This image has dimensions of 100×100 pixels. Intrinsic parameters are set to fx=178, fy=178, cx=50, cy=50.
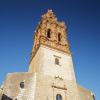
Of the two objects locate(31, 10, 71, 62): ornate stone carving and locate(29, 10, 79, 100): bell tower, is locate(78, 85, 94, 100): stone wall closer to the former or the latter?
locate(29, 10, 79, 100): bell tower

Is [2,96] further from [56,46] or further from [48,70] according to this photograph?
[56,46]

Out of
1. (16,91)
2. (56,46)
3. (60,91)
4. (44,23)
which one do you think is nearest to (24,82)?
(16,91)

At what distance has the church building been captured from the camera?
18531mm

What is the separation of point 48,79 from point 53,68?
1862 mm

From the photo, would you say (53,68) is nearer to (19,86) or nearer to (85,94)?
(19,86)

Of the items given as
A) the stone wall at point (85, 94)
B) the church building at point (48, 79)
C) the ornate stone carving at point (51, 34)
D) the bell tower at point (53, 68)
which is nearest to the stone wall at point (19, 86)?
the church building at point (48, 79)

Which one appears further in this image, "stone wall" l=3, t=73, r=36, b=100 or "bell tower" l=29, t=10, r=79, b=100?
"bell tower" l=29, t=10, r=79, b=100

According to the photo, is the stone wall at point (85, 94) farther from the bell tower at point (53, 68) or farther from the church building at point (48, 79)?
the bell tower at point (53, 68)

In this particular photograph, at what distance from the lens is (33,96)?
18.0m

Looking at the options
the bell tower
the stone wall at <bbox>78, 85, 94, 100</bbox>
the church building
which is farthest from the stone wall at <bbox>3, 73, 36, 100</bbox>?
the stone wall at <bbox>78, 85, 94, 100</bbox>

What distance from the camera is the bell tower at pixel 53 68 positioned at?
1941cm

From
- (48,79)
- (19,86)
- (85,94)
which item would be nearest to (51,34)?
(48,79)

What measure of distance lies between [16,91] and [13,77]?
203 centimetres

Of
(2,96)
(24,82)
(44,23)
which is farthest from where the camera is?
(44,23)
